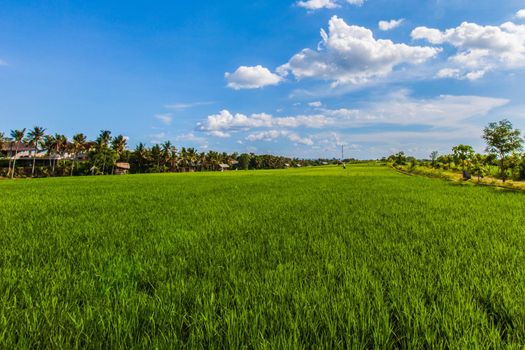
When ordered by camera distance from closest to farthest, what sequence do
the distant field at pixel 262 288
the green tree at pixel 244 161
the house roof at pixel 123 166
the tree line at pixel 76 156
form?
the distant field at pixel 262 288 → the tree line at pixel 76 156 → the house roof at pixel 123 166 → the green tree at pixel 244 161

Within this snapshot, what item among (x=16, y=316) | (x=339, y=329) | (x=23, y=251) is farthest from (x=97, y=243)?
(x=339, y=329)

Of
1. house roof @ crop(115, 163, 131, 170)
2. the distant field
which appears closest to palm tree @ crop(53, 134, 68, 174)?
house roof @ crop(115, 163, 131, 170)

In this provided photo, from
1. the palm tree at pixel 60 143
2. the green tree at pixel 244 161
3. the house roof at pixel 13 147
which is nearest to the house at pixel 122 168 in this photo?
the palm tree at pixel 60 143

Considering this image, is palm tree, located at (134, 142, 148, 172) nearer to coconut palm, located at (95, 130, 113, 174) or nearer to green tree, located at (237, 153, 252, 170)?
coconut palm, located at (95, 130, 113, 174)

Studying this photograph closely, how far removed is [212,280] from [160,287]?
534 millimetres

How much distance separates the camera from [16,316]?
199cm

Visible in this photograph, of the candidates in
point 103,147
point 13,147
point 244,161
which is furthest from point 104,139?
point 244,161

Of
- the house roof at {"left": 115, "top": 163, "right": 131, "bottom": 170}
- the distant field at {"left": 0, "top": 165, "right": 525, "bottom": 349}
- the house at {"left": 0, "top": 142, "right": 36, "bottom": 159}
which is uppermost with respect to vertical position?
the house at {"left": 0, "top": 142, "right": 36, "bottom": 159}

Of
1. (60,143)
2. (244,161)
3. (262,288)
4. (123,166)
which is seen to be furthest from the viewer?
(244,161)

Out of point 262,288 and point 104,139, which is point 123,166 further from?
point 262,288

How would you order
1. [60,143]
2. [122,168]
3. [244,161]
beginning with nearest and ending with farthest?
[60,143]
[122,168]
[244,161]

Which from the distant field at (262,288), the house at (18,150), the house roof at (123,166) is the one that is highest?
the house at (18,150)

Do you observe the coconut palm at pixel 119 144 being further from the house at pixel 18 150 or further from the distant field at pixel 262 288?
the distant field at pixel 262 288

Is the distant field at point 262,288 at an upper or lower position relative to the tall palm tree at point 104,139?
lower
